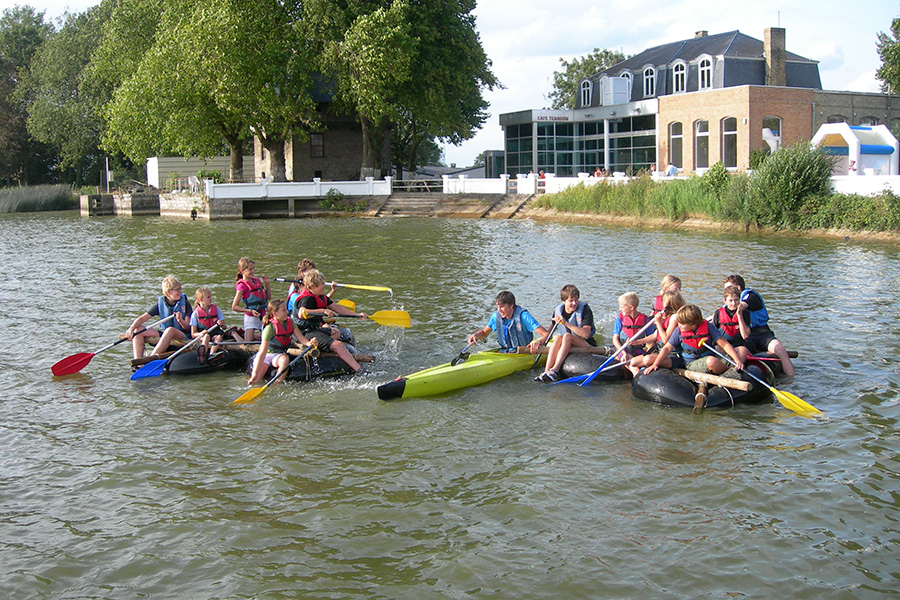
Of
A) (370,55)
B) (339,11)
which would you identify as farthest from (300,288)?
(339,11)

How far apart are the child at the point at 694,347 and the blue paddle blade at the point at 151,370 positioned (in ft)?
21.2

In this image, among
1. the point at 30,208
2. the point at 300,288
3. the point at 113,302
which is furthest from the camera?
the point at 30,208

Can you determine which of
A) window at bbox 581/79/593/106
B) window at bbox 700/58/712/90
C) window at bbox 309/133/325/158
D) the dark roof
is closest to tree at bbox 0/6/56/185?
window at bbox 309/133/325/158

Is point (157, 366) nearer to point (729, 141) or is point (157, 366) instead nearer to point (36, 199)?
point (729, 141)

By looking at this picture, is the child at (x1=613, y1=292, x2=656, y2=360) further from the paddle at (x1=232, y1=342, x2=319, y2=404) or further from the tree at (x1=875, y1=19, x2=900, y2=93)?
the tree at (x1=875, y1=19, x2=900, y2=93)

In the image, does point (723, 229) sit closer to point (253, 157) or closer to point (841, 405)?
point (841, 405)

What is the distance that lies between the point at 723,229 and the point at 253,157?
3783 cm

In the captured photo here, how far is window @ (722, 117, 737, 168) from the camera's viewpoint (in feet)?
130

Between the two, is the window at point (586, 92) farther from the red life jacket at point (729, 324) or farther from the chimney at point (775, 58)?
the red life jacket at point (729, 324)

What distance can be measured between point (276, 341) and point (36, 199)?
188ft

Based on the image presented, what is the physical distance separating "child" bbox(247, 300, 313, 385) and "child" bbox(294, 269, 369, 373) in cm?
27

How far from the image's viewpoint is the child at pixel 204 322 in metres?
11.5

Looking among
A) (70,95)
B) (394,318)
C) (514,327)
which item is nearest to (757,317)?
(514,327)

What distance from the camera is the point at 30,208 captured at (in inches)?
2363
